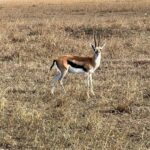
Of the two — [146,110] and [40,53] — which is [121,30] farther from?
[146,110]

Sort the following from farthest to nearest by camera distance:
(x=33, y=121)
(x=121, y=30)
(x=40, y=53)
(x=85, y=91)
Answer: (x=121, y=30), (x=40, y=53), (x=85, y=91), (x=33, y=121)

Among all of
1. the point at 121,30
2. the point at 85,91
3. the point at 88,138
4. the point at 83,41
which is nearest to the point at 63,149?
the point at 88,138

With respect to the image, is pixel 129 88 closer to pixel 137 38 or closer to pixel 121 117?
pixel 121 117

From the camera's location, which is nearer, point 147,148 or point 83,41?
Result: point 147,148

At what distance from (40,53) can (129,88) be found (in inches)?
240

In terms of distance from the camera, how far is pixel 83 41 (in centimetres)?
1978

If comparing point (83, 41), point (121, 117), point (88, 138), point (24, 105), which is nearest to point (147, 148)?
point (88, 138)

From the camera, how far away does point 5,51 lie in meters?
17.2

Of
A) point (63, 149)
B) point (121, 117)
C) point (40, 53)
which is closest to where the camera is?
point (63, 149)

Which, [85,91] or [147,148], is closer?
[147,148]

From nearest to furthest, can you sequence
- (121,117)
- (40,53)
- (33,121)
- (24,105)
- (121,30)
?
1. (33,121)
2. (121,117)
3. (24,105)
4. (40,53)
5. (121,30)

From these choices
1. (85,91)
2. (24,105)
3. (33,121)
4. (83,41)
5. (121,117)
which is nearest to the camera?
(33,121)

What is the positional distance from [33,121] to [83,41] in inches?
451

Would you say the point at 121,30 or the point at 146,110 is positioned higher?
the point at 121,30
